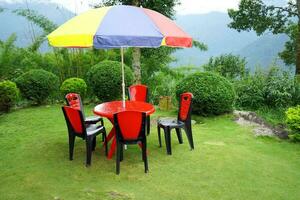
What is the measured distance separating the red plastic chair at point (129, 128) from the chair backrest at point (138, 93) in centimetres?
182

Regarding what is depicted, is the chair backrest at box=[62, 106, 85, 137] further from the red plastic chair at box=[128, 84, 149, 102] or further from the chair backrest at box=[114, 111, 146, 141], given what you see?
the red plastic chair at box=[128, 84, 149, 102]

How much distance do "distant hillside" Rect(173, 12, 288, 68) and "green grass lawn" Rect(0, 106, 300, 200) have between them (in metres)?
81.6

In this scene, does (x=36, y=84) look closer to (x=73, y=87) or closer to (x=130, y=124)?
(x=73, y=87)

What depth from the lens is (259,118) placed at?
677cm

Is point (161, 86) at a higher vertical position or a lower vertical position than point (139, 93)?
lower

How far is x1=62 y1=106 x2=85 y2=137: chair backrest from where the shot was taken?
427 cm

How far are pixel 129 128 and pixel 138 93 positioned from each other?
1945 mm

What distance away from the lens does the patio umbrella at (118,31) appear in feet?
12.0

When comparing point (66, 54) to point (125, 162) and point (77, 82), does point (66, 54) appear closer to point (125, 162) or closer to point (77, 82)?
point (77, 82)

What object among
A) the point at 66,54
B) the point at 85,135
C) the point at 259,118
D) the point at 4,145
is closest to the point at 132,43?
the point at 85,135

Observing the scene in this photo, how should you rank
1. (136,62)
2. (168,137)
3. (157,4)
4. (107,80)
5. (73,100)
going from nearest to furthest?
(168,137)
(73,100)
(107,80)
(157,4)
(136,62)

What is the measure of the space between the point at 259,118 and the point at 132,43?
3992mm

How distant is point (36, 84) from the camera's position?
8.16 metres

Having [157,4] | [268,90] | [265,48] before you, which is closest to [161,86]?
[157,4]
